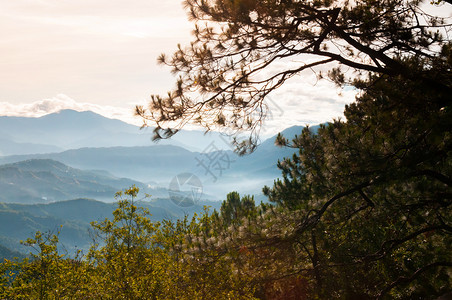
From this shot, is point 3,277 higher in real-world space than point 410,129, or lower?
higher

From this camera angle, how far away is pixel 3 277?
16.2 m

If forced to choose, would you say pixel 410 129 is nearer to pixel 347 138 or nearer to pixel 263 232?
pixel 347 138

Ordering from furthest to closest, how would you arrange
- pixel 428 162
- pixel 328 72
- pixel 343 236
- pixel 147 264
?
pixel 147 264, pixel 343 236, pixel 328 72, pixel 428 162

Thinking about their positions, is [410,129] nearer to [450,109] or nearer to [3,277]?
[450,109]

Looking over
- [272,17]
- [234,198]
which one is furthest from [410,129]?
[234,198]

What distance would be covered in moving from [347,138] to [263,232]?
96.7 inches

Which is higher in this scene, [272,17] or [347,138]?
[272,17]

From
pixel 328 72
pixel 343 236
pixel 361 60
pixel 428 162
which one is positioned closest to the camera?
pixel 428 162

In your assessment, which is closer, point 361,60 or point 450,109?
point 450,109

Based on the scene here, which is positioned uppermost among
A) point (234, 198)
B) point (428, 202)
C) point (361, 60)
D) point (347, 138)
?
point (234, 198)

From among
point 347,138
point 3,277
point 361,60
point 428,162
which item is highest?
point 361,60

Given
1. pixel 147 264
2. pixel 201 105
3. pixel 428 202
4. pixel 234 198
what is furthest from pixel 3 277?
pixel 234 198

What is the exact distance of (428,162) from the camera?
6461 mm

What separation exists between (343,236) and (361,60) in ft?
18.2
